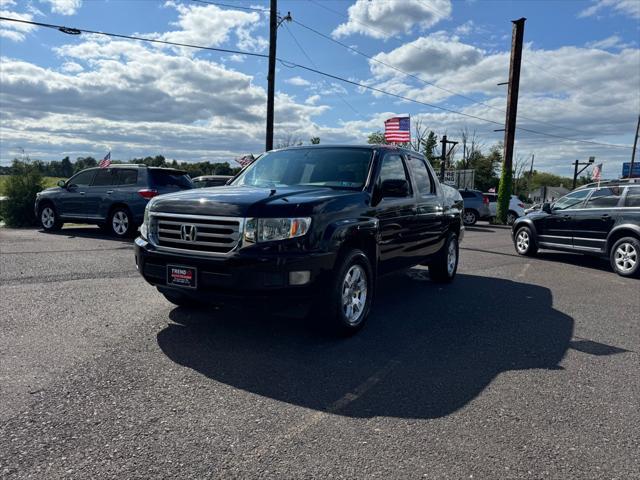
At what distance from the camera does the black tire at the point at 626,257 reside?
884cm

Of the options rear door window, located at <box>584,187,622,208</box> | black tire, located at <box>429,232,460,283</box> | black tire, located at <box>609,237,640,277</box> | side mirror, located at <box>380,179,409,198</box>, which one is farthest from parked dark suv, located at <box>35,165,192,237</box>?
black tire, located at <box>609,237,640,277</box>

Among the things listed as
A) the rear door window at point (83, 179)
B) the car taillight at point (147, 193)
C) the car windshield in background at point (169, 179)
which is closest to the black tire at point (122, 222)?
the car taillight at point (147, 193)

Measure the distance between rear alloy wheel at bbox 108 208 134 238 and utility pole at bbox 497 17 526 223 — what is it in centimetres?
1784

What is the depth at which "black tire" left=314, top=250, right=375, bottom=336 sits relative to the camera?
14.1 feet

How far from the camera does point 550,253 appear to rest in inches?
495

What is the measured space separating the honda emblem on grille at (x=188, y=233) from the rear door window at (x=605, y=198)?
861cm

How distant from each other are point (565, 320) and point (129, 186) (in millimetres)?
10252

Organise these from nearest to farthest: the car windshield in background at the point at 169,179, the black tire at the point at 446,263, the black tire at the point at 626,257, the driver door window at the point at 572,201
Result: the black tire at the point at 446,263 → the black tire at the point at 626,257 → the driver door window at the point at 572,201 → the car windshield in background at the point at 169,179

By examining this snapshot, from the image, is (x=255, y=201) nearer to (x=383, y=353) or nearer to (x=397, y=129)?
(x=383, y=353)

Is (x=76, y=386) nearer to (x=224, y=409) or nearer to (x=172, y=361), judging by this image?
(x=172, y=361)

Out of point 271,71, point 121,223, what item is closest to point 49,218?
point 121,223

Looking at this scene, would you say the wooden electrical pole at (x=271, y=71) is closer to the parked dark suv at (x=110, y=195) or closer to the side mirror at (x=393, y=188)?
the parked dark suv at (x=110, y=195)

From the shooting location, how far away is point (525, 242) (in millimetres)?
11523

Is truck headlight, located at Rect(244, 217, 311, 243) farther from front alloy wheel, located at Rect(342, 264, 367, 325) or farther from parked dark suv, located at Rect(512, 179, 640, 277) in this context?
parked dark suv, located at Rect(512, 179, 640, 277)
